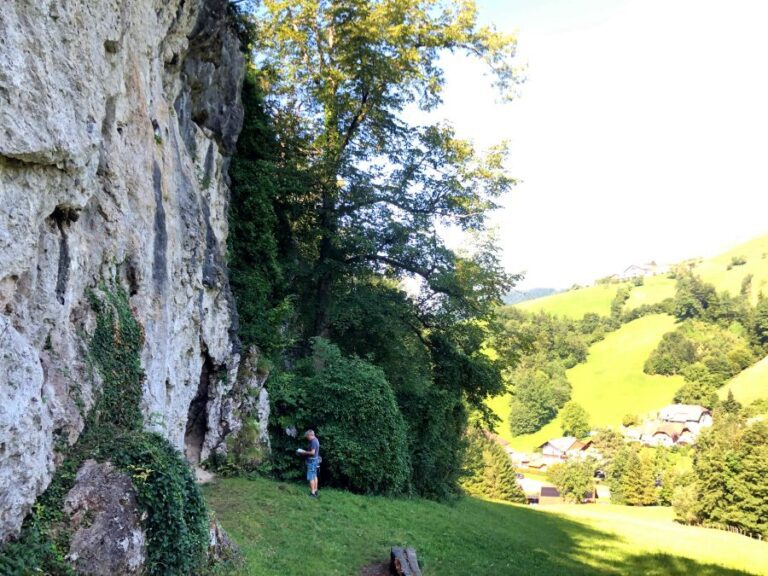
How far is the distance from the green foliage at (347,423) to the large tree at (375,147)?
18.7ft

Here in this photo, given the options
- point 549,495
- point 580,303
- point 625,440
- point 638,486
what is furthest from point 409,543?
point 580,303

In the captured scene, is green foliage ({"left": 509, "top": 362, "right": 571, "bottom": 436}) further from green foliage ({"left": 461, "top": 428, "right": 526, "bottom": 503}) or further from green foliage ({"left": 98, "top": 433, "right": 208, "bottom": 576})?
green foliage ({"left": 98, "top": 433, "right": 208, "bottom": 576})

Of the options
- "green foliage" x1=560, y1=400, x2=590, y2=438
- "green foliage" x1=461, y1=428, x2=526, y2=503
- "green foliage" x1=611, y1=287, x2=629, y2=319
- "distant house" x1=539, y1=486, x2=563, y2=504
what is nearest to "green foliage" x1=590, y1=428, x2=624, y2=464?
"green foliage" x1=560, y1=400, x2=590, y2=438

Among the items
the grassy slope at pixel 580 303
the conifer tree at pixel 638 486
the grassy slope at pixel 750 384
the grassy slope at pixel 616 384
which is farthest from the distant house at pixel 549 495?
the grassy slope at pixel 580 303

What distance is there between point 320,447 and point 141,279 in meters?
8.69

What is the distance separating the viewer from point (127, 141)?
1036 cm

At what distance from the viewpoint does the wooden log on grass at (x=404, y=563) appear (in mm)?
9658

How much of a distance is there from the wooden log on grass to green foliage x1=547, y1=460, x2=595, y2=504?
241 ft

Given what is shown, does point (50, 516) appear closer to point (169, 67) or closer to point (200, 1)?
point (169, 67)

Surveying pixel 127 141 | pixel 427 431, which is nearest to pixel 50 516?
pixel 127 141

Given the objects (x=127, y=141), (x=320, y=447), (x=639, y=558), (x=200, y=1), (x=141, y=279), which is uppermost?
(x=200, y=1)

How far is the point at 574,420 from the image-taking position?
10250 cm

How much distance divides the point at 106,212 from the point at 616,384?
121 m

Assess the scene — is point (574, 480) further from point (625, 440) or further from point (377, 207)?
point (377, 207)
